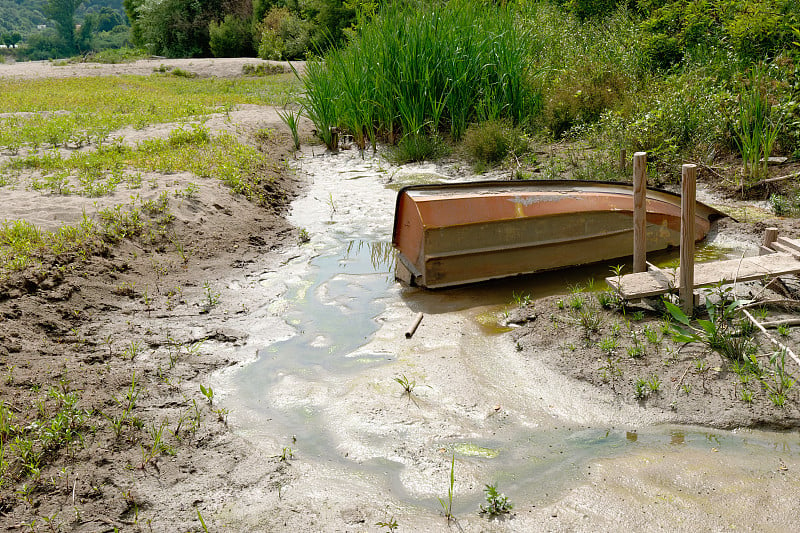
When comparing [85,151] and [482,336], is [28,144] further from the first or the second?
[482,336]

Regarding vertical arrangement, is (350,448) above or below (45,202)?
below

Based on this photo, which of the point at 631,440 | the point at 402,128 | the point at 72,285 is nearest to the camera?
the point at 631,440

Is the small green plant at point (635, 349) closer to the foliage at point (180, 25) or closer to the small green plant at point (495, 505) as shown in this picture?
the small green plant at point (495, 505)

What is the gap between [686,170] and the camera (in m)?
4.02

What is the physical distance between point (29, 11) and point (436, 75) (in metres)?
149

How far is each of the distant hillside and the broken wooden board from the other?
129103mm

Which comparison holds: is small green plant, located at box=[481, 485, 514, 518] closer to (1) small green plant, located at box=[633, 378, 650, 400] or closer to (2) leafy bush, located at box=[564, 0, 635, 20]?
(1) small green plant, located at box=[633, 378, 650, 400]

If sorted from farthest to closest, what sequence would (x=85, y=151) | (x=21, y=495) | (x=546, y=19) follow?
(x=546, y=19) → (x=85, y=151) → (x=21, y=495)

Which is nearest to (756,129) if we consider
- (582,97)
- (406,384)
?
(582,97)

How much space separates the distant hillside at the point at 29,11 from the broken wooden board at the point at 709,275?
129m

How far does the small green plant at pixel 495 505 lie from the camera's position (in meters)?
2.90

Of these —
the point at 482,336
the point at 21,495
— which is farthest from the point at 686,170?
the point at 21,495

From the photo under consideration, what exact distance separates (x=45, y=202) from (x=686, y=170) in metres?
5.77

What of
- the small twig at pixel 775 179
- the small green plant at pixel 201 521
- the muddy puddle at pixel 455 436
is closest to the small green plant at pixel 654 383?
the muddy puddle at pixel 455 436
